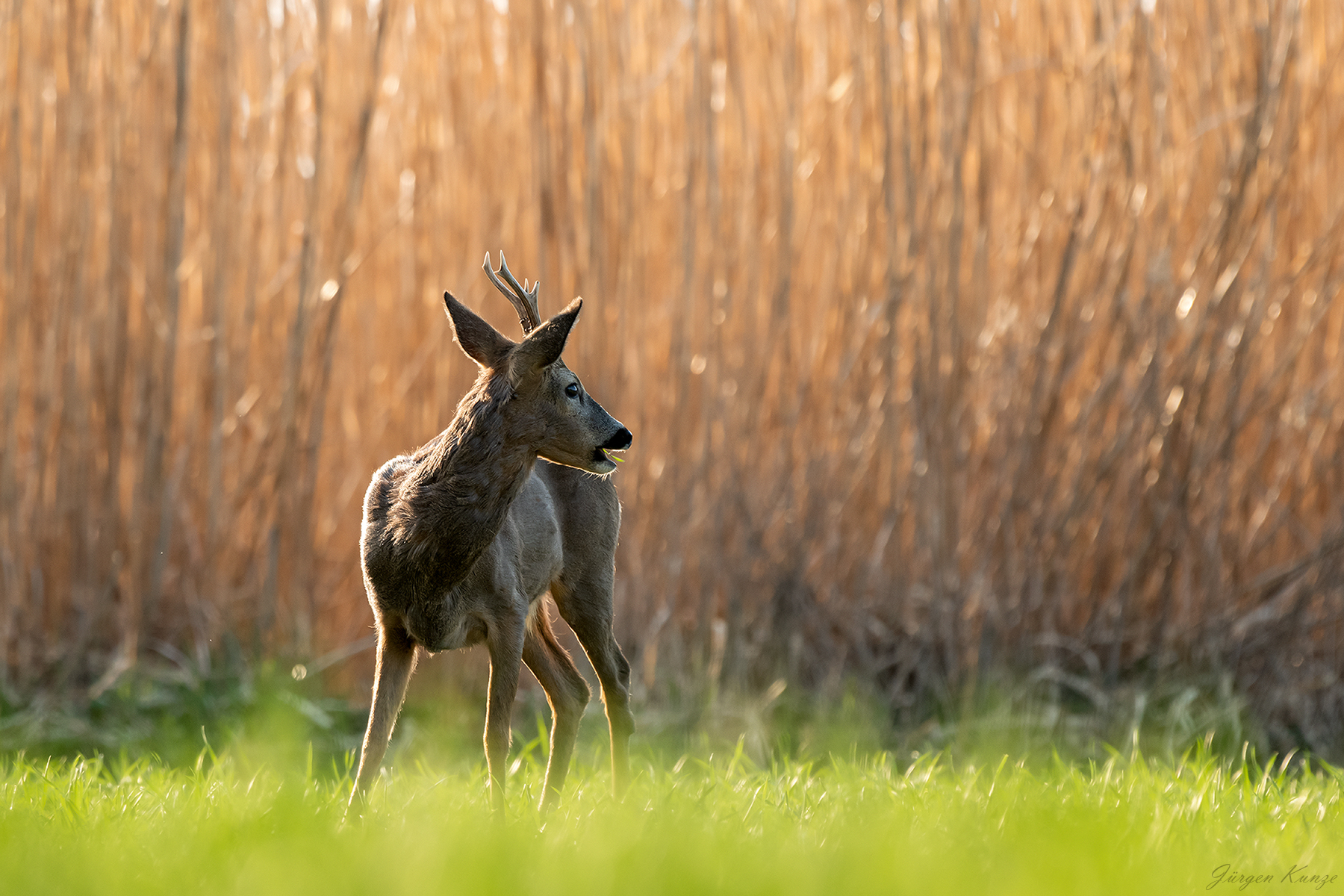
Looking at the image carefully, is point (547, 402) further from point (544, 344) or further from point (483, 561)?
point (483, 561)

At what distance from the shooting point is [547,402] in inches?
77.7

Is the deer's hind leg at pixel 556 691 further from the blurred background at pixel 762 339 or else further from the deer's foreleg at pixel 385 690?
the blurred background at pixel 762 339

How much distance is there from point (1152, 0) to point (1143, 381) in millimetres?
1151

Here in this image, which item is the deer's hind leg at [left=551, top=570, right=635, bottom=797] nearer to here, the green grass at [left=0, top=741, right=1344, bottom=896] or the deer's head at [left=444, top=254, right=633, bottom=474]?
the green grass at [left=0, top=741, right=1344, bottom=896]

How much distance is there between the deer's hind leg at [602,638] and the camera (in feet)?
7.82

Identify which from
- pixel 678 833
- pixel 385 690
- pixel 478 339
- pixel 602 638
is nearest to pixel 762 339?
pixel 602 638

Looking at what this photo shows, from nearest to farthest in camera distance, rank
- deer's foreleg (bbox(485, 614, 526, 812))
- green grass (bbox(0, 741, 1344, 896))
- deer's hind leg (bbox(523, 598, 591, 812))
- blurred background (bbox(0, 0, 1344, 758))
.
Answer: green grass (bbox(0, 741, 1344, 896)) < deer's foreleg (bbox(485, 614, 526, 812)) < deer's hind leg (bbox(523, 598, 591, 812)) < blurred background (bbox(0, 0, 1344, 758))

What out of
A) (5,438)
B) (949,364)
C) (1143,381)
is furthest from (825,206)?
(5,438)

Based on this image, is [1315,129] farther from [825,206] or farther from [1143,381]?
[825,206]

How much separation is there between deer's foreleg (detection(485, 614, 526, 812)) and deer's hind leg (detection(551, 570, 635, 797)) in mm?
255

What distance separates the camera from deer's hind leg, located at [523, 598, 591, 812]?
230 cm
